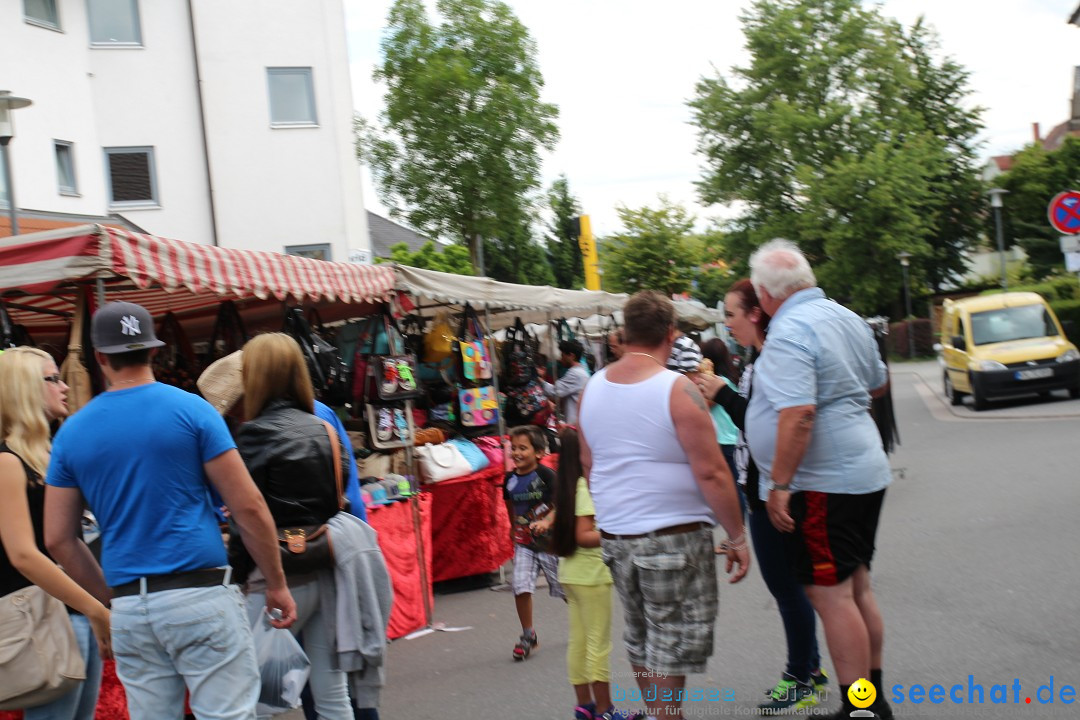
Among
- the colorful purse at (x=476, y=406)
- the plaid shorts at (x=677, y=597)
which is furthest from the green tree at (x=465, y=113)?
the plaid shorts at (x=677, y=597)

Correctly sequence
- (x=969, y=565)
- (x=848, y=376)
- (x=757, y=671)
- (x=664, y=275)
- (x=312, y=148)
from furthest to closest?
(x=664, y=275), (x=312, y=148), (x=969, y=565), (x=757, y=671), (x=848, y=376)

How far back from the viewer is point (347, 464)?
4.71 meters

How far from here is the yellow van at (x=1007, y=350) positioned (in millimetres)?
18250

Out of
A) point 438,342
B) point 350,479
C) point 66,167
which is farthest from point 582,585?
point 66,167

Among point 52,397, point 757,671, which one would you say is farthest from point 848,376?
point 52,397

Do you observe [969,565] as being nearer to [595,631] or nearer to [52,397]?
[595,631]

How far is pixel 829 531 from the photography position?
441cm

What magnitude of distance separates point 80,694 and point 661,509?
7.64ft

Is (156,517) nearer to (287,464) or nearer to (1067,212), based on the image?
(287,464)

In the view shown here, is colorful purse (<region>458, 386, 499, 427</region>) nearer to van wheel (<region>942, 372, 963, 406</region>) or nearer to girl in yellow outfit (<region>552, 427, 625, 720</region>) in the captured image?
girl in yellow outfit (<region>552, 427, 625, 720</region>)

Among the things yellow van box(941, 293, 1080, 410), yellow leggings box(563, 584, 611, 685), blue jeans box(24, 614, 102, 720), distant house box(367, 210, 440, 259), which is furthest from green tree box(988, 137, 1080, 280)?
blue jeans box(24, 614, 102, 720)

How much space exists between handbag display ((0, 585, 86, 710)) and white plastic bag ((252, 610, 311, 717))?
26.1 inches

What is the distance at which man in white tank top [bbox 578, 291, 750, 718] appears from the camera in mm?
4285

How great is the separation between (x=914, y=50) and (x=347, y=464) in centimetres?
5691
